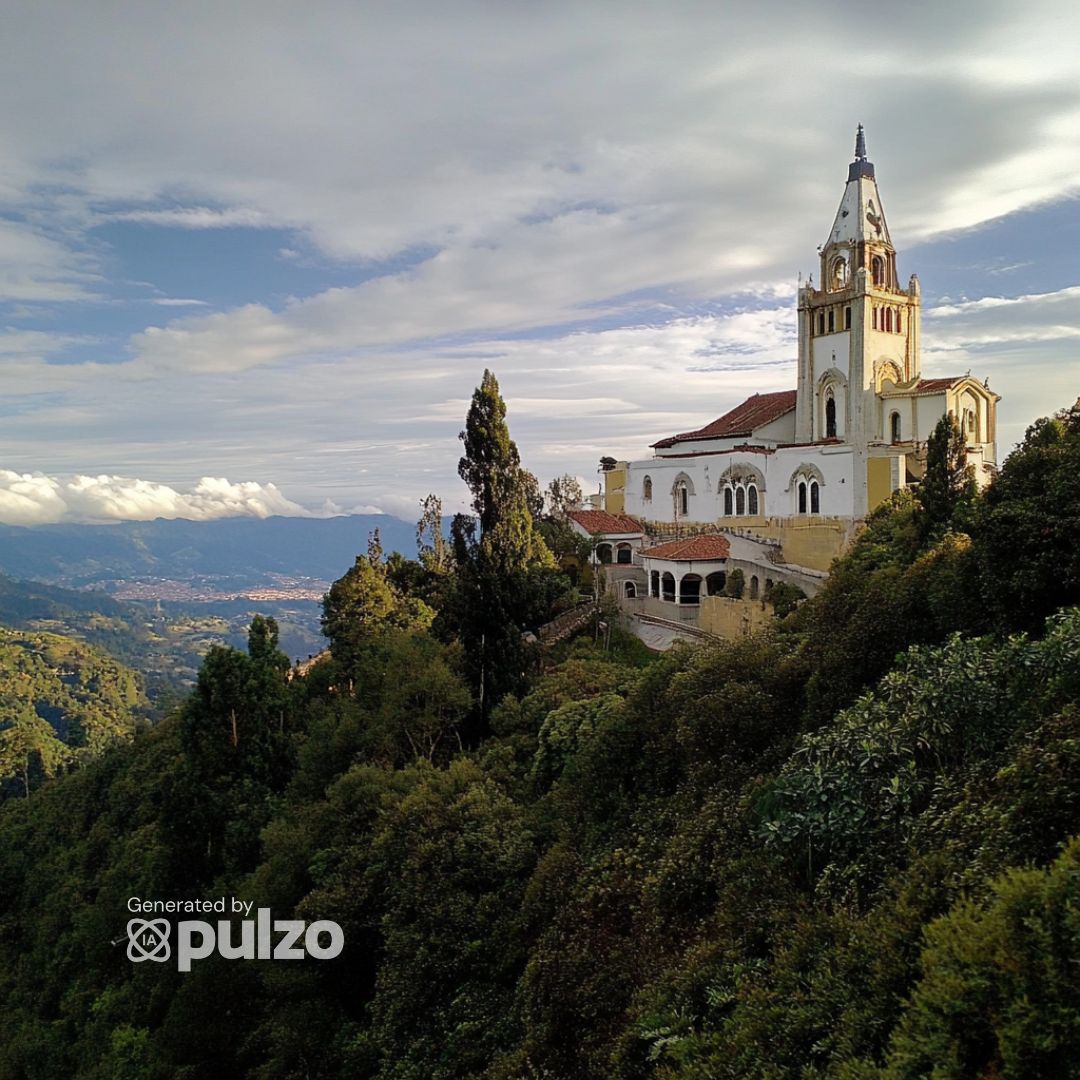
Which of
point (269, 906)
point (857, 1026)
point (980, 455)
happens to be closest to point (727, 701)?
point (857, 1026)

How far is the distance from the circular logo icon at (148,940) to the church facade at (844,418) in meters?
22.5

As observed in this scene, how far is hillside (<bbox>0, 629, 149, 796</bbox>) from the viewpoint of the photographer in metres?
64.3

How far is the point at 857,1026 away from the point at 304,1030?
9.82 m

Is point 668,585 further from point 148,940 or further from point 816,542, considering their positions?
point 148,940

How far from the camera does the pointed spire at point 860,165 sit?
3525 centimetres

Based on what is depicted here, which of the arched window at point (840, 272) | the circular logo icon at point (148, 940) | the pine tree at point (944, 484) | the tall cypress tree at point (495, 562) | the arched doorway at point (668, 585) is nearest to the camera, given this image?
the circular logo icon at point (148, 940)

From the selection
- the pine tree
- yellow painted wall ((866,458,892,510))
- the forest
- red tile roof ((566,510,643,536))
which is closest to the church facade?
yellow painted wall ((866,458,892,510))

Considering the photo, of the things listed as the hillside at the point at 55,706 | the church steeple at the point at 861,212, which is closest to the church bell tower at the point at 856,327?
the church steeple at the point at 861,212

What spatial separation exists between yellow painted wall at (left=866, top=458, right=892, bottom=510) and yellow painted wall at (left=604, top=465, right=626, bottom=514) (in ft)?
43.7

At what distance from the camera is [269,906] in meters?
15.0

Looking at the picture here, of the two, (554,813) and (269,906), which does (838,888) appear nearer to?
(554,813)

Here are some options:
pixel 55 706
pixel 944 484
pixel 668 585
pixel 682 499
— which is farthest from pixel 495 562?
pixel 55 706

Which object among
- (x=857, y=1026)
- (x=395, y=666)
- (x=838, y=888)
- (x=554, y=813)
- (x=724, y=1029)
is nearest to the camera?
(x=857, y=1026)

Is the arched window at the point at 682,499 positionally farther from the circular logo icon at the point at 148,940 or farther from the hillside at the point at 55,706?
the hillside at the point at 55,706
